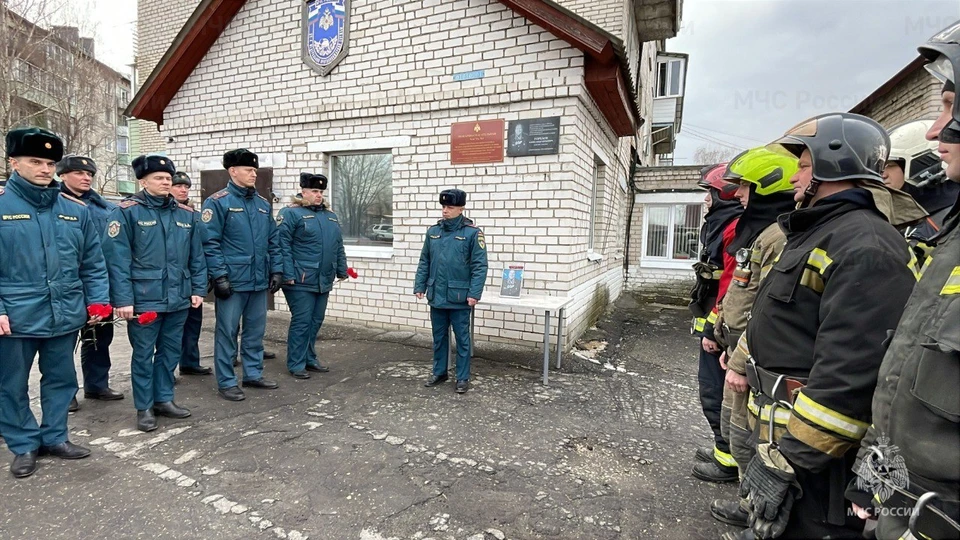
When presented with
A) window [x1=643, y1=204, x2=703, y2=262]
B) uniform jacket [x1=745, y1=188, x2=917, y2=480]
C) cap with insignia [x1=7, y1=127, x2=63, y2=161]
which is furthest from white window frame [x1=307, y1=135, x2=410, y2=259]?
window [x1=643, y1=204, x2=703, y2=262]

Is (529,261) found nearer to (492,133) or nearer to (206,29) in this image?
(492,133)

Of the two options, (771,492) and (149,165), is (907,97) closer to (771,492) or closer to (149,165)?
(771,492)

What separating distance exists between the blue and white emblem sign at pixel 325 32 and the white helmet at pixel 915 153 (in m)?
6.08

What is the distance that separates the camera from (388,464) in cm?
297

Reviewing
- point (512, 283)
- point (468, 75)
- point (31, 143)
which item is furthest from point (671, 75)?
point (31, 143)

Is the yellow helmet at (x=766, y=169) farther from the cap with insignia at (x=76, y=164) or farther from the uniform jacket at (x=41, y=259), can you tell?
the cap with insignia at (x=76, y=164)

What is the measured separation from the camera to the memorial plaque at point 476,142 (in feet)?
18.0

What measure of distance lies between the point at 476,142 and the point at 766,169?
364cm

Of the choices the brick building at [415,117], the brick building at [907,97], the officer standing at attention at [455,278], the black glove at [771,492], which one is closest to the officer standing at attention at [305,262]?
the officer standing at attention at [455,278]

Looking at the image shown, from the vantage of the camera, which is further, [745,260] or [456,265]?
[456,265]

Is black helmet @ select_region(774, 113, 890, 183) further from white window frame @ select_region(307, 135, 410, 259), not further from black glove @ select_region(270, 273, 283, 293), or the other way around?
white window frame @ select_region(307, 135, 410, 259)

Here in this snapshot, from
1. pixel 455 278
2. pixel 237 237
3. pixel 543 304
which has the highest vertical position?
pixel 237 237

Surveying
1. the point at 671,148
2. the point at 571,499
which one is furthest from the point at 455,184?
the point at 671,148

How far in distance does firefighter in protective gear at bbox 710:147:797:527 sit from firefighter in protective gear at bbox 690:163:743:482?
270 millimetres
